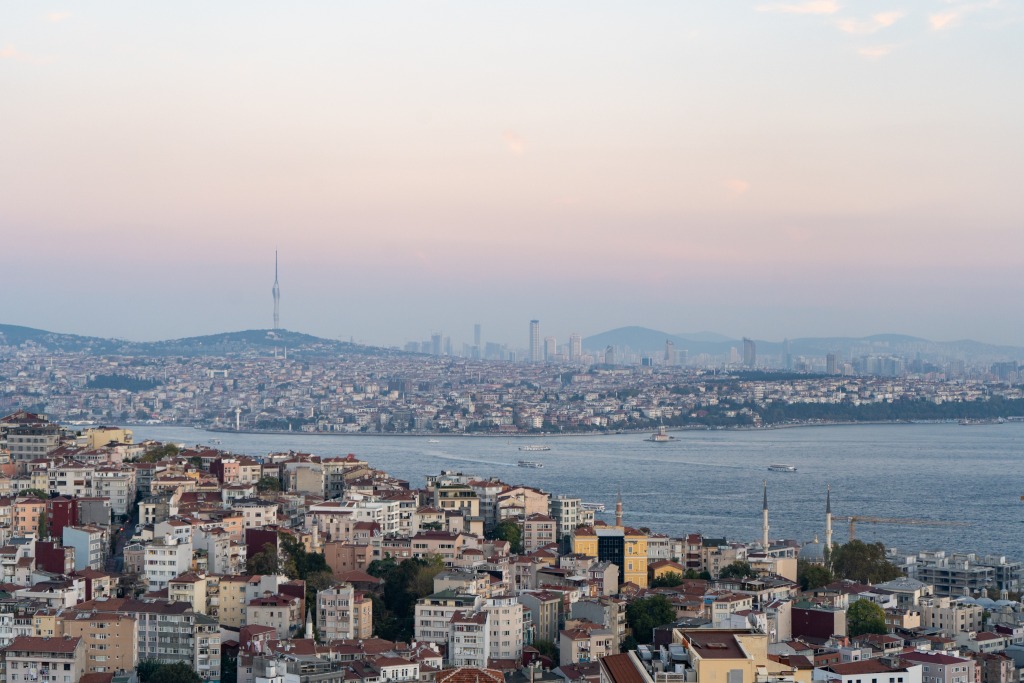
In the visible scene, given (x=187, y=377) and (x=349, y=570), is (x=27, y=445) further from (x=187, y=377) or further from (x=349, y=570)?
(x=187, y=377)

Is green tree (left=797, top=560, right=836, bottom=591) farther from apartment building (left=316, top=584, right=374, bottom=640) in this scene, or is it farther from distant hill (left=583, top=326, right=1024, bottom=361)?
distant hill (left=583, top=326, right=1024, bottom=361)

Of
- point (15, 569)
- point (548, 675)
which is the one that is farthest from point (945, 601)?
point (15, 569)

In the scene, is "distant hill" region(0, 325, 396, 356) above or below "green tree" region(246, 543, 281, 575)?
above

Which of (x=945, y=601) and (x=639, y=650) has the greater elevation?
(x=639, y=650)

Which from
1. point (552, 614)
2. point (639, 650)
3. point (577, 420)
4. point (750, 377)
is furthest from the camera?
point (750, 377)

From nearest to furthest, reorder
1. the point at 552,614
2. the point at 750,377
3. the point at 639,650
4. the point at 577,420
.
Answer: the point at 639,650 < the point at 552,614 < the point at 577,420 < the point at 750,377

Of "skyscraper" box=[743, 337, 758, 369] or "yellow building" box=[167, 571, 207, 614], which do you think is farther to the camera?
"skyscraper" box=[743, 337, 758, 369]

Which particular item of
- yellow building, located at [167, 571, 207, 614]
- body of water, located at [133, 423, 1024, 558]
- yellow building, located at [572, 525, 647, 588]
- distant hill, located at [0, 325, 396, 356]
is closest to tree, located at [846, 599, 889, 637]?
yellow building, located at [572, 525, 647, 588]

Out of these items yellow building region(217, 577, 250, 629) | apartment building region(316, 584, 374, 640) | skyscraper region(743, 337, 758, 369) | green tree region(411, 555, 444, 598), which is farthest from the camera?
skyscraper region(743, 337, 758, 369)
